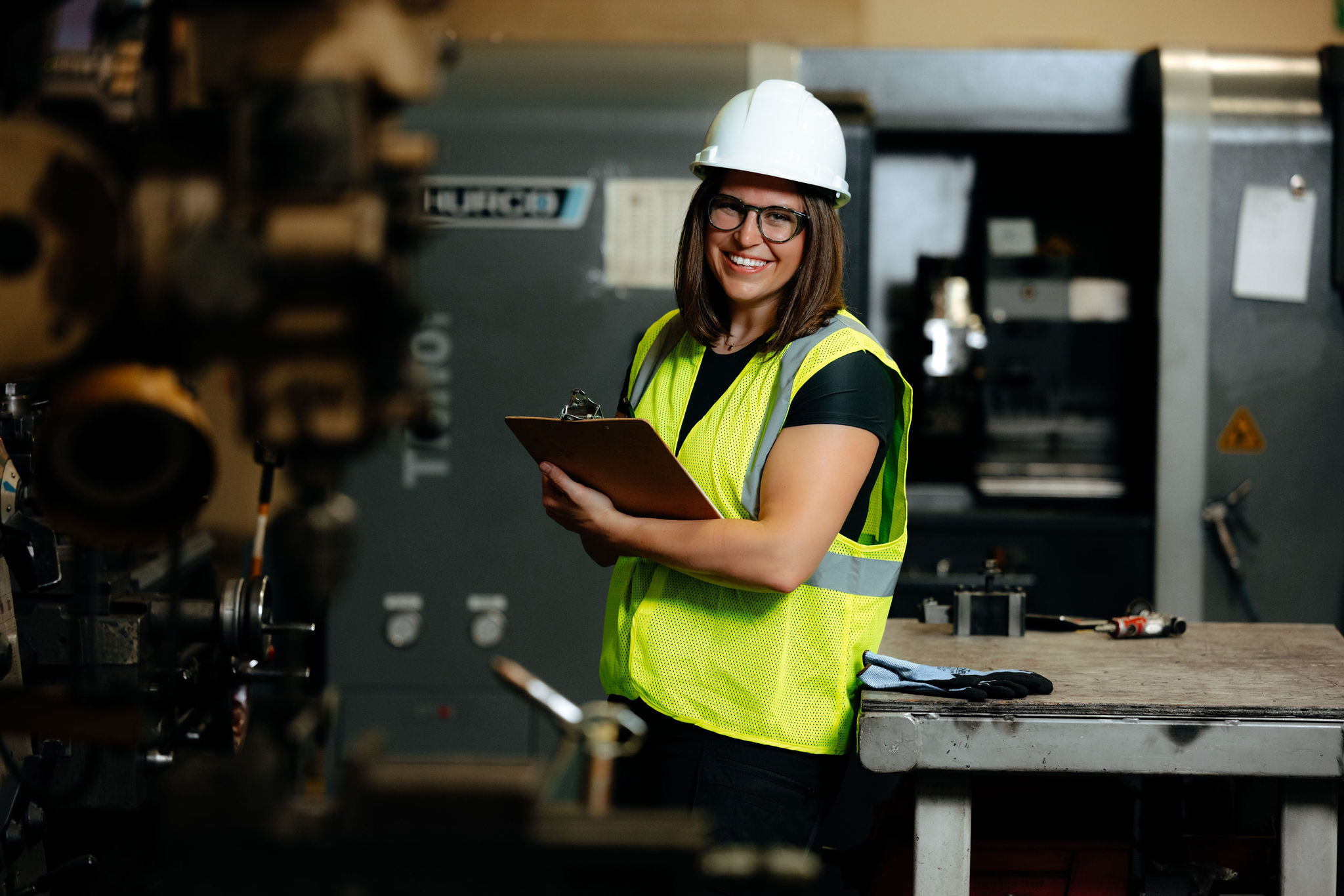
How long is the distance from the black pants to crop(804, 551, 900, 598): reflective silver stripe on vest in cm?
20

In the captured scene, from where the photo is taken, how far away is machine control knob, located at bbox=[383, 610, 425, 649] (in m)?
2.32

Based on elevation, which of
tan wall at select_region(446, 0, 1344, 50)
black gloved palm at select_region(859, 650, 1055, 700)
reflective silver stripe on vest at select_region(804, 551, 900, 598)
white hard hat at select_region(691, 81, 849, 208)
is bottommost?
black gloved palm at select_region(859, 650, 1055, 700)

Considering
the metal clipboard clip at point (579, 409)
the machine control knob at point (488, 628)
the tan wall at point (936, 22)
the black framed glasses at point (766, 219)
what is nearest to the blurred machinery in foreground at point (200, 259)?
the metal clipboard clip at point (579, 409)

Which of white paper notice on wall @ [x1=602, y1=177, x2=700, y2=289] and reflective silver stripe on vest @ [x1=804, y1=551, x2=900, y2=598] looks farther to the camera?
white paper notice on wall @ [x1=602, y1=177, x2=700, y2=289]

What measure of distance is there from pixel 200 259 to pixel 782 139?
2.93ft

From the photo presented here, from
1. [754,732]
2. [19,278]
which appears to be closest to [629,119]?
[754,732]

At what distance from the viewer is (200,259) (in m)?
0.63

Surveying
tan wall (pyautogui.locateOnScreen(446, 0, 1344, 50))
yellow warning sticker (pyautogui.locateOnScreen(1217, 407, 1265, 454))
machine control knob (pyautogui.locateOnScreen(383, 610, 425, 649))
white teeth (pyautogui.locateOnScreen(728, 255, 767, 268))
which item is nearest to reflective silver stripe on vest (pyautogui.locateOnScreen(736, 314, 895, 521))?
white teeth (pyautogui.locateOnScreen(728, 255, 767, 268))

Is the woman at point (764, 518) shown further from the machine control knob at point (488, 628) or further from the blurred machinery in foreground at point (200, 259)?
the machine control knob at point (488, 628)

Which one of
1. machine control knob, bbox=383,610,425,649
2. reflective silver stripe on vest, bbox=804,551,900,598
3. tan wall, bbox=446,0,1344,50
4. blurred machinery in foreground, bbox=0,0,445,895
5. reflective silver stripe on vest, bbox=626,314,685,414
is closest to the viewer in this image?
blurred machinery in foreground, bbox=0,0,445,895

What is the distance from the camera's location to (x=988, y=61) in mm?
2416

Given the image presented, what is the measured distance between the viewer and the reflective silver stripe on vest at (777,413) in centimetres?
129

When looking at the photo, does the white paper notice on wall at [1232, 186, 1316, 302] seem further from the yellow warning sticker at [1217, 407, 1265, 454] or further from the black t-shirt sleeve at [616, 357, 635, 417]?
the black t-shirt sleeve at [616, 357, 635, 417]

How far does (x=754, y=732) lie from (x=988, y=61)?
1712mm
